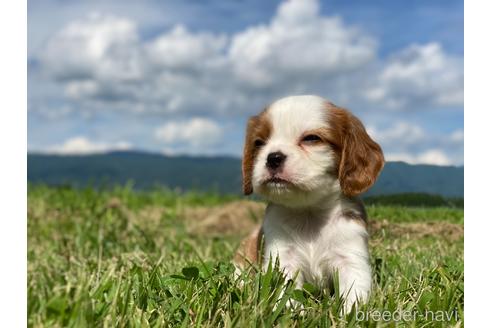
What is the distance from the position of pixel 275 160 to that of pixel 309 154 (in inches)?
9.9

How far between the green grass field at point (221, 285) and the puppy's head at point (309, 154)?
0.63 meters

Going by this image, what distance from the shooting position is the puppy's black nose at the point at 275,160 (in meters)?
4.20

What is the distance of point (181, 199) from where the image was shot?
41.2 feet

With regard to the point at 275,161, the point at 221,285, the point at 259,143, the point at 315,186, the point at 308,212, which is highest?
the point at 259,143

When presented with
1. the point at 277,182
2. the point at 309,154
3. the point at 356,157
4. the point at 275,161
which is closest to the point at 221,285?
the point at 277,182

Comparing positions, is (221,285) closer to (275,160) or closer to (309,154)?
(275,160)

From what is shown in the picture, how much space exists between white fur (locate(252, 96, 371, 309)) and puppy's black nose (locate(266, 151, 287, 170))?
0.12ft

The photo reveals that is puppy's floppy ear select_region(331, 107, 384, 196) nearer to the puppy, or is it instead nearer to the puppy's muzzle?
the puppy

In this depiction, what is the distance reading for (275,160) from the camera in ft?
13.8

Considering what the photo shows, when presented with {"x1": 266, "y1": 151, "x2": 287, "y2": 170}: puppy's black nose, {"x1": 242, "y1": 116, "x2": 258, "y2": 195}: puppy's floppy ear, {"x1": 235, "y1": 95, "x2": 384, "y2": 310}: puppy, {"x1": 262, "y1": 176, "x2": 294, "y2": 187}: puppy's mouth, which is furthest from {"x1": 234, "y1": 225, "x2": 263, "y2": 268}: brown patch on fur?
{"x1": 266, "y1": 151, "x2": 287, "y2": 170}: puppy's black nose
